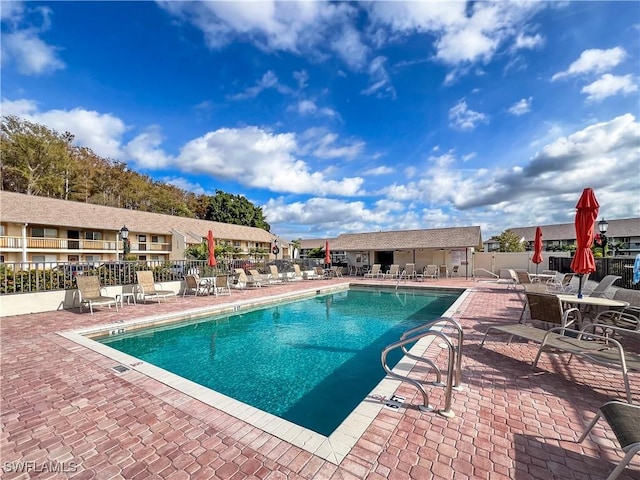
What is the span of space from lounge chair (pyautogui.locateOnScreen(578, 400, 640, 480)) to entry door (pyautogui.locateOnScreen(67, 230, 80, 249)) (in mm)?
33451

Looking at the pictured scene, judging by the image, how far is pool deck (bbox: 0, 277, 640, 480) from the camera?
238 centimetres

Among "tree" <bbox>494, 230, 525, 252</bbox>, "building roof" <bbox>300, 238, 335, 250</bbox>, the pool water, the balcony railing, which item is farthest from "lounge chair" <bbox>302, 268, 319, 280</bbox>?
"building roof" <bbox>300, 238, 335, 250</bbox>

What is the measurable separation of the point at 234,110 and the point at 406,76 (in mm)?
9939

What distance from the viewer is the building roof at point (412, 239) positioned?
76.0ft

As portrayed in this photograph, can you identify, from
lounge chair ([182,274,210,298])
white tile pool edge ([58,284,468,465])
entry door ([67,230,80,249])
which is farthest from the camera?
entry door ([67,230,80,249])

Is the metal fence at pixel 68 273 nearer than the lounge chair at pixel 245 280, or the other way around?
the metal fence at pixel 68 273

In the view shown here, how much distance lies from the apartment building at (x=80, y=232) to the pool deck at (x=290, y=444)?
1625 centimetres

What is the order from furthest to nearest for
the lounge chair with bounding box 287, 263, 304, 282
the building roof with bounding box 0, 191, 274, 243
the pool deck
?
1. the building roof with bounding box 0, 191, 274, 243
2. the lounge chair with bounding box 287, 263, 304, 282
3. the pool deck

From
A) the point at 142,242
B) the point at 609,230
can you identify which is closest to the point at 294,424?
the point at 142,242

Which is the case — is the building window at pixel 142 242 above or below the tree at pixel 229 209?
below

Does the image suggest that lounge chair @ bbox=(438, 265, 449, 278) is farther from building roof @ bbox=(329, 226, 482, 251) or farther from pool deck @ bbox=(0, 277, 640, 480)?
pool deck @ bbox=(0, 277, 640, 480)

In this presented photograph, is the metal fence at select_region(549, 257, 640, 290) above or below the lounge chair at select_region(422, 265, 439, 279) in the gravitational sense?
above

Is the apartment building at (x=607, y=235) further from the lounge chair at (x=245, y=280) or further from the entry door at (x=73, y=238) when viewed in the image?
the entry door at (x=73, y=238)

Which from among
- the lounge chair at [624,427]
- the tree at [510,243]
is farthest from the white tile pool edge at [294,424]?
the tree at [510,243]
